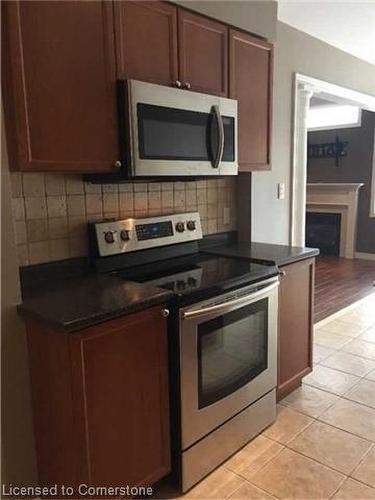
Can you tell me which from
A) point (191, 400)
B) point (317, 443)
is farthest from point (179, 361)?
point (317, 443)

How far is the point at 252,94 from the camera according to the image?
93.4 inches

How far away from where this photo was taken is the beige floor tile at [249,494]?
1.77 m

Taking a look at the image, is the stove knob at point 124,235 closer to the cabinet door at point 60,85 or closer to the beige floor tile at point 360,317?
the cabinet door at point 60,85

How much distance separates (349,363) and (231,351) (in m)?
1.49

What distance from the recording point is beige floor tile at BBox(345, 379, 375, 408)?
8.26ft

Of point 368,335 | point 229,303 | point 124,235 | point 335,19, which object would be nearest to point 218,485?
point 229,303

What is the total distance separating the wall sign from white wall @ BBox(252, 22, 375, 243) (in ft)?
11.7

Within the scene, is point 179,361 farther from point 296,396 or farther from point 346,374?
point 346,374

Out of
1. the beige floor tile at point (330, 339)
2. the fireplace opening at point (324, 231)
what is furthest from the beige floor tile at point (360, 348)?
the fireplace opening at point (324, 231)

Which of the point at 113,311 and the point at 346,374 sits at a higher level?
the point at 113,311

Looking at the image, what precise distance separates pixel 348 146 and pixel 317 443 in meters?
5.47

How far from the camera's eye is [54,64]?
151 cm

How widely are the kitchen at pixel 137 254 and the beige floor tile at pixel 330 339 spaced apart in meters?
1.03

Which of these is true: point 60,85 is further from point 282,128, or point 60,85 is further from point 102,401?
point 282,128
